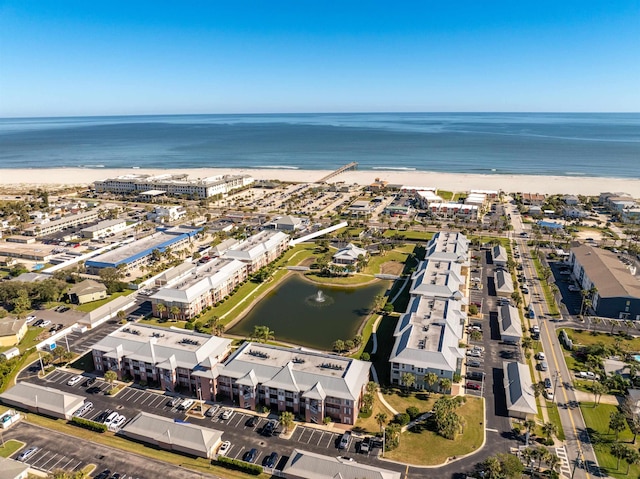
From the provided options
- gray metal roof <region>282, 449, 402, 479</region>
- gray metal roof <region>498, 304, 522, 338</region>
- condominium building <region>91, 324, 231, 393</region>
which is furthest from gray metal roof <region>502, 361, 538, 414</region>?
condominium building <region>91, 324, 231, 393</region>

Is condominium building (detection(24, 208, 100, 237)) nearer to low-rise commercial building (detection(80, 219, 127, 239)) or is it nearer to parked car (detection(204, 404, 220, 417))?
low-rise commercial building (detection(80, 219, 127, 239))

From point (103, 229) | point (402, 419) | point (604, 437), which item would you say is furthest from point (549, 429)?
point (103, 229)

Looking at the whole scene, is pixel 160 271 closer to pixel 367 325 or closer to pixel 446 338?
pixel 367 325

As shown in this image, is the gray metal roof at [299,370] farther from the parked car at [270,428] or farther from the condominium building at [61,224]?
the condominium building at [61,224]

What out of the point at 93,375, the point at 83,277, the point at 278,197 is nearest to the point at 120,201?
the point at 278,197

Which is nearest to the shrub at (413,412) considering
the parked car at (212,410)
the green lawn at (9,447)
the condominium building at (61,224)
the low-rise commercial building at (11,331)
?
the parked car at (212,410)

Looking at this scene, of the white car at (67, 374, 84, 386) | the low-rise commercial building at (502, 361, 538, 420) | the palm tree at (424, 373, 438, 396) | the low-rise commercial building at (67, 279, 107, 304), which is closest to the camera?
the low-rise commercial building at (502, 361, 538, 420)

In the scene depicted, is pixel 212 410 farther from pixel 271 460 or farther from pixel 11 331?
pixel 11 331
